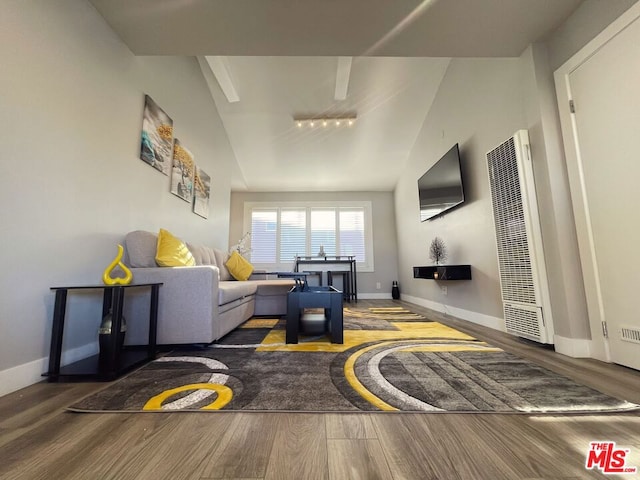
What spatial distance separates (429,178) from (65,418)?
4.07 m

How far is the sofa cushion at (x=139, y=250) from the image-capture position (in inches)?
77.7

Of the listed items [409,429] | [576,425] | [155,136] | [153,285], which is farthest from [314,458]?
[155,136]

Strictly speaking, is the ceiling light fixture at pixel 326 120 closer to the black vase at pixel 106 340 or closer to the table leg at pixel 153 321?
the table leg at pixel 153 321

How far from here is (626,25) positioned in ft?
4.72

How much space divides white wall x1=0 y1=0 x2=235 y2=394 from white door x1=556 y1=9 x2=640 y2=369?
10.6ft

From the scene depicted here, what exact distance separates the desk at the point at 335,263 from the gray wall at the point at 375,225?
0.28 m

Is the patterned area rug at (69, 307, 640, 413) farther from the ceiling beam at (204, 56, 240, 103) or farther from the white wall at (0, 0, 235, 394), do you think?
the ceiling beam at (204, 56, 240, 103)

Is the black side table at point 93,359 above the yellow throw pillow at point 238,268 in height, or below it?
below

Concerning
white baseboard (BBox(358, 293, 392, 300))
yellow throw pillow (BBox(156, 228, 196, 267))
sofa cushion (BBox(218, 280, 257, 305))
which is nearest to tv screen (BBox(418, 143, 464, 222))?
white baseboard (BBox(358, 293, 392, 300))

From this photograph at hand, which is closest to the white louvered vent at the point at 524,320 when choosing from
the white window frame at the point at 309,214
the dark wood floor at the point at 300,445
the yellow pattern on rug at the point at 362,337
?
the yellow pattern on rug at the point at 362,337

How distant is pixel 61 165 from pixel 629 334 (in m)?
3.42

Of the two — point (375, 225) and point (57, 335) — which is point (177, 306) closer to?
point (57, 335)

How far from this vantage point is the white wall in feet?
4.10

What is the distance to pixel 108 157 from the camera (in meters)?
1.86
